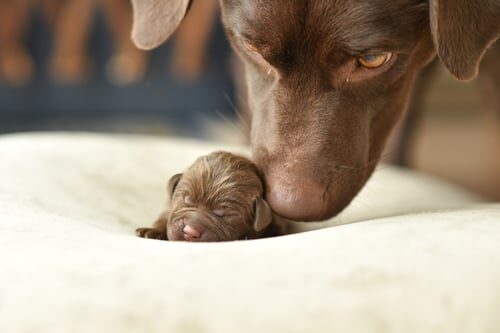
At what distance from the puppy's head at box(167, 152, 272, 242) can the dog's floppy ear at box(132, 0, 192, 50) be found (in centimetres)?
50

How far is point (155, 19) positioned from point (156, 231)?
71 cm

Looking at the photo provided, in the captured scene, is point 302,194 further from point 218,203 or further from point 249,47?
point 249,47

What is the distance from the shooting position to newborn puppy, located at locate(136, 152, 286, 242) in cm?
169

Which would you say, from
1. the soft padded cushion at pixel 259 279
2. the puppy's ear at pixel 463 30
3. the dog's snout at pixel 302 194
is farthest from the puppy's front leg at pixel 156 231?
the puppy's ear at pixel 463 30

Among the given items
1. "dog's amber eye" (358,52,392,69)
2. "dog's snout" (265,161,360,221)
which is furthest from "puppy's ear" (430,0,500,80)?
"dog's snout" (265,161,360,221)

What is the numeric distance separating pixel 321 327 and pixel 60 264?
0.42m

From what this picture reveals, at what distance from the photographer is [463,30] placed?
1.83 m

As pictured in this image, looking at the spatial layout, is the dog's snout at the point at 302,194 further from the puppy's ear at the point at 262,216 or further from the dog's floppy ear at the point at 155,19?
the dog's floppy ear at the point at 155,19

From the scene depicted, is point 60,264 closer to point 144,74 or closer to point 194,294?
point 194,294

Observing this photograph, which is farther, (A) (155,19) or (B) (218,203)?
(A) (155,19)

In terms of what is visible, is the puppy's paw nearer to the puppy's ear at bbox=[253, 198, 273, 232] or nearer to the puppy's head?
the puppy's head

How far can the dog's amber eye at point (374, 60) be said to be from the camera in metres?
1.84

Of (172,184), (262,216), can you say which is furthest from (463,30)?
(172,184)

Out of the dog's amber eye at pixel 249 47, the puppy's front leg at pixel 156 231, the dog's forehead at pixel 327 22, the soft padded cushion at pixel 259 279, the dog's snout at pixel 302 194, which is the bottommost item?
the puppy's front leg at pixel 156 231
